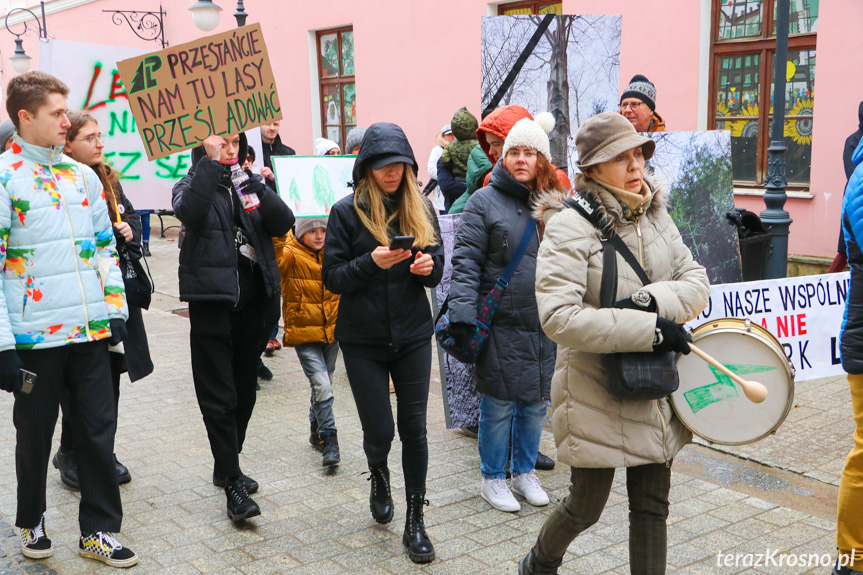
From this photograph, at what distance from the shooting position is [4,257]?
3.55 metres

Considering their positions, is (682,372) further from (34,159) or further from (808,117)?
(808,117)

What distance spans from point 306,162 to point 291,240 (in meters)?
1.31

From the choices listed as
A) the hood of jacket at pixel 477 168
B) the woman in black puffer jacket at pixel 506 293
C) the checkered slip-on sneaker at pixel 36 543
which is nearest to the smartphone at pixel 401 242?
the woman in black puffer jacket at pixel 506 293

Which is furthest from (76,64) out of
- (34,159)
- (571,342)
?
(571,342)

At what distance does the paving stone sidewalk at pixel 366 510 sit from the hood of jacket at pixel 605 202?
154 cm

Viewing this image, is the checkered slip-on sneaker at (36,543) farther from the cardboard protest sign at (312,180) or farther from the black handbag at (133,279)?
the cardboard protest sign at (312,180)

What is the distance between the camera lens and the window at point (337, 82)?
15.3 m

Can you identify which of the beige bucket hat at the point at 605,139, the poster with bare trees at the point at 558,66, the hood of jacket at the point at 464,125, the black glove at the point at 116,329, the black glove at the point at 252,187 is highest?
the poster with bare trees at the point at 558,66

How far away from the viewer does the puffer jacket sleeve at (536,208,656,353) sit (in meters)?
2.90

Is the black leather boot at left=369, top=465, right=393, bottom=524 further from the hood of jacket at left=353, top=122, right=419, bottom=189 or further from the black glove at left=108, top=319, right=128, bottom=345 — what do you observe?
the hood of jacket at left=353, top=122, right=419, bottom=189

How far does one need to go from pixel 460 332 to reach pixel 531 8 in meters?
8.70

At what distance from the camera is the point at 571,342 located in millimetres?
2961

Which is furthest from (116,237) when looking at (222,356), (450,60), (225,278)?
(450,60)

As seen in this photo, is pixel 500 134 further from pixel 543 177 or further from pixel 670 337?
pixel 670 337
